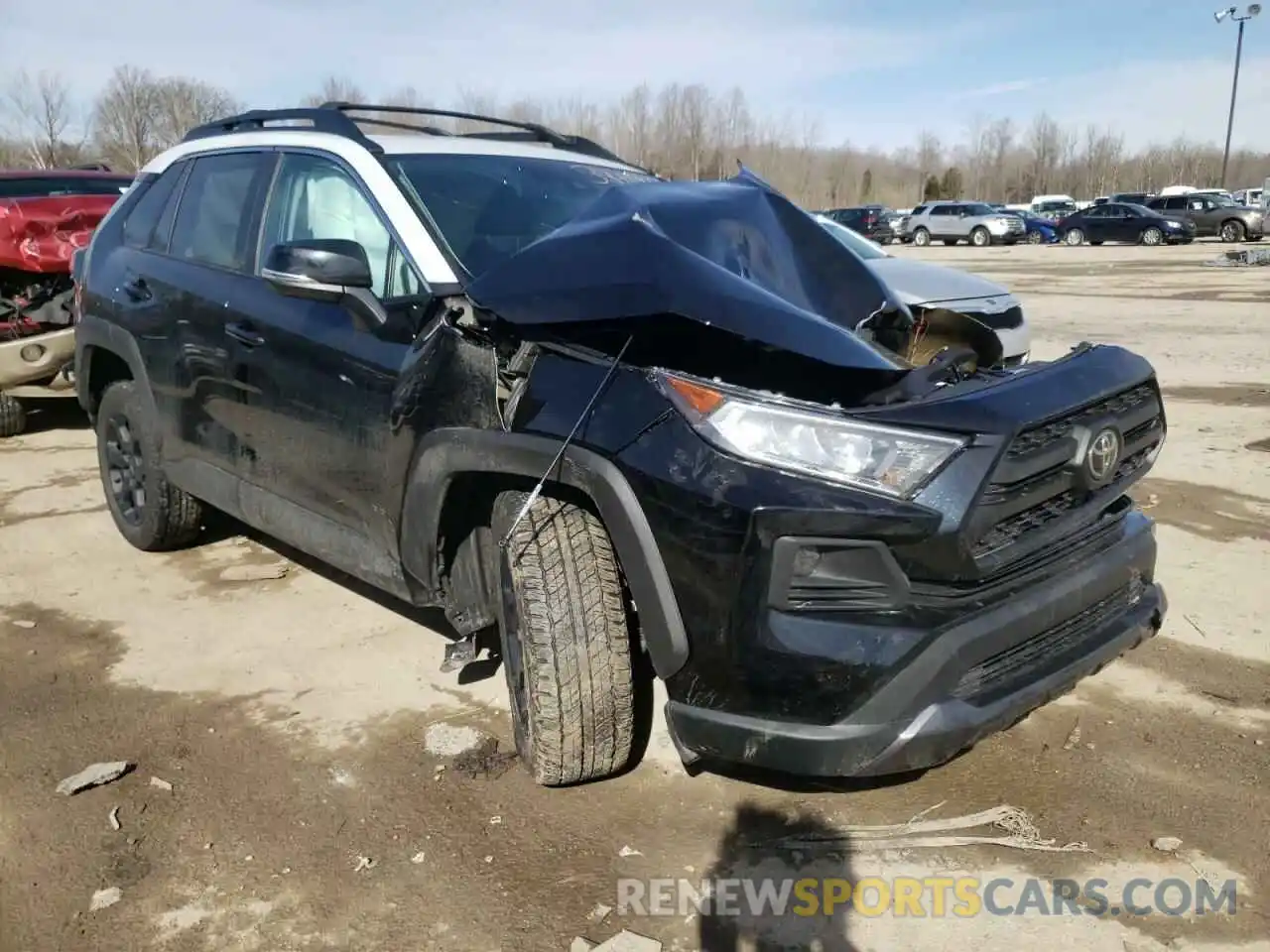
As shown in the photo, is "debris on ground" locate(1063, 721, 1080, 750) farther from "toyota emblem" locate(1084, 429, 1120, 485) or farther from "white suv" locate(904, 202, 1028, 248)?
"white suv" locate(904, 202, 1028, 248)

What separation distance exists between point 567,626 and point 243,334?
185 cm

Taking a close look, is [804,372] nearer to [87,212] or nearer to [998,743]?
[998,743]

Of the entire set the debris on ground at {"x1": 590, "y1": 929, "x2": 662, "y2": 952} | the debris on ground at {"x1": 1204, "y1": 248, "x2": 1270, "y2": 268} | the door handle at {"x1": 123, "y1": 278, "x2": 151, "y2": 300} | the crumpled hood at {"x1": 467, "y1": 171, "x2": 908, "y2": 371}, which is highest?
the crumpled hood at {"x1": 467, "y1": 171, "x2": 908, "y2": 371}

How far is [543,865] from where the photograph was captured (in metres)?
2.68

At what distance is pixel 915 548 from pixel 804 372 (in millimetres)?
513

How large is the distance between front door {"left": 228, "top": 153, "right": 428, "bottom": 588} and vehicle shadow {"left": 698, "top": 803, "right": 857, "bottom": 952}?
4.41 ft

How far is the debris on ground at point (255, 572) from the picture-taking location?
478 cm

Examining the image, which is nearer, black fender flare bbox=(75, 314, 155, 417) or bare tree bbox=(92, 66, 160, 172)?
black fender flare bbox=(75, 314, 155, 417)

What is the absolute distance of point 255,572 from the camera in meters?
4.85

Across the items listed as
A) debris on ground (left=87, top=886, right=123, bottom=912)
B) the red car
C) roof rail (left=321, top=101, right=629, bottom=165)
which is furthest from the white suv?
debris on ground (left=87, top=886, right=123, bottom=912)

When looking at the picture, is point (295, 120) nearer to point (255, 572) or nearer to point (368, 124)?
point (368, 124)

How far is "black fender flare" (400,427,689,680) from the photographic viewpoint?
2.40m

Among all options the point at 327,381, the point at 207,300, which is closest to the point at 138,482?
the point at 207,300

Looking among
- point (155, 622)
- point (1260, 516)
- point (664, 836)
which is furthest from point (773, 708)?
point (1260, 516)
